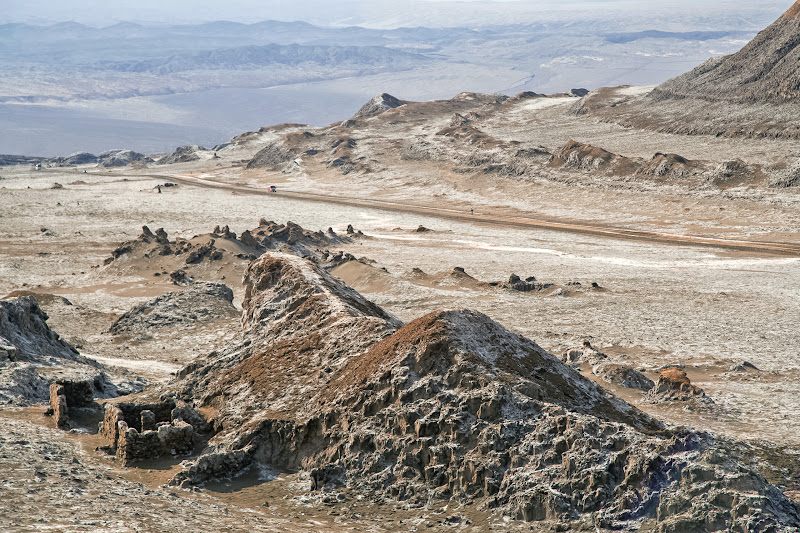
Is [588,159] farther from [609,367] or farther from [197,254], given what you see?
[609,367]

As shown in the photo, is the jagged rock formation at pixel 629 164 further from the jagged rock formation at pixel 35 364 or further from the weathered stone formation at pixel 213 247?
the jagged rock formation at pixel 35 364

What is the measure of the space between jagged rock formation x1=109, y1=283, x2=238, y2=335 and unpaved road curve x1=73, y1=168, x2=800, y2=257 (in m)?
40.4

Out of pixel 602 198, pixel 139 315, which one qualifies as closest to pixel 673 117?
pixel 602 198

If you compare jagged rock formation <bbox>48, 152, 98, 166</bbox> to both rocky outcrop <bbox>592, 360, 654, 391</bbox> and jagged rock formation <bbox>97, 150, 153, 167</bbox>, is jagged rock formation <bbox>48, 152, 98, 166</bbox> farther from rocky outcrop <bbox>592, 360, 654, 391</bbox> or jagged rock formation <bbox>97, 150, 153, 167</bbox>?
rocky outcrop <bbox>592, 360, 654, 391</bbox>

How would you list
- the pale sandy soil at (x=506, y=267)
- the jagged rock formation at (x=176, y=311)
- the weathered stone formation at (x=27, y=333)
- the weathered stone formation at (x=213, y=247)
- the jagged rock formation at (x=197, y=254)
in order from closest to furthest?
the pale sandy soil at (x=506, y=267), the weathered stone formation at (x=27, y=333), the jagged rock formation at (x=176, y=311), the jagged rock formation at (x=197, y=254), the weathered stone formation at (x=213, y=247)

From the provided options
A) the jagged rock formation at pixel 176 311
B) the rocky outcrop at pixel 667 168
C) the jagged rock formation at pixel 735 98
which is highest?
the jagged rock formation at pixel 735 98

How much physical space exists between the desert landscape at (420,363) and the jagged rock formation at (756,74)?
25235mm

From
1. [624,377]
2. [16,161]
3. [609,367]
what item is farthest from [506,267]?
[16,161]

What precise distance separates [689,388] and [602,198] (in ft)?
206

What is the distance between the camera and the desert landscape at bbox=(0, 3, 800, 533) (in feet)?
38.1

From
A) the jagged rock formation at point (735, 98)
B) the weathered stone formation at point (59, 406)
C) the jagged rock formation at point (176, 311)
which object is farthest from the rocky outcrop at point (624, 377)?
the jagged rock formation at point (735, 98)

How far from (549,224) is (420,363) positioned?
198 ft

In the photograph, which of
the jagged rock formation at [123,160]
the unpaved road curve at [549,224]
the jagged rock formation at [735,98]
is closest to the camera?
the unpaved road curve at [549,224]

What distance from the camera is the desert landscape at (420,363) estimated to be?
38.1 ft
